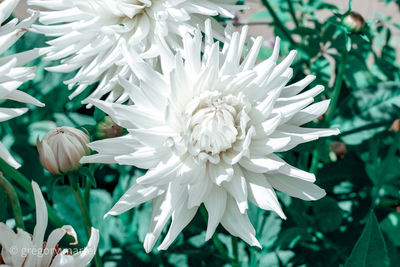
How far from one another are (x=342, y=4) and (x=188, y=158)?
1.06 m

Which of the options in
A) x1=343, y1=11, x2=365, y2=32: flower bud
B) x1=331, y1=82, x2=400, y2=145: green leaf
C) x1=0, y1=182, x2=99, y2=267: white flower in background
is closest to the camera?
x1=0, y1=182, x2=99, y2=267: white flower in background

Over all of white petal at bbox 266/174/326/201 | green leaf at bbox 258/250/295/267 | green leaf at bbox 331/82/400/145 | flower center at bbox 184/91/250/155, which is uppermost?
flower center at bbox 184/91/250/155

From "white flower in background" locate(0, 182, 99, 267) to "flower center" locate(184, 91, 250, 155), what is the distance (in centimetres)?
9

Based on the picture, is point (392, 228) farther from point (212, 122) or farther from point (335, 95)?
point (212, 122)

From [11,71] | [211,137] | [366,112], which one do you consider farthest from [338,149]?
[11,71]

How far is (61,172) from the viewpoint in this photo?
0.34 metres

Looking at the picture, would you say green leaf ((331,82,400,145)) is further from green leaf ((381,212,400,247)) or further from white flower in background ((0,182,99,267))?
white flower in background ((0,182,99,267))

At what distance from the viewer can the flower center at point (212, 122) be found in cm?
32

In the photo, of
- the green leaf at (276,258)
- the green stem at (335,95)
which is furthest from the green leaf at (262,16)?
the green leaf at (276,258)

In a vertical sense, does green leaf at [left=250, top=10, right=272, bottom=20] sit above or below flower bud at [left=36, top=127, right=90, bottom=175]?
below

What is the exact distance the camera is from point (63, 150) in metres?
0.33

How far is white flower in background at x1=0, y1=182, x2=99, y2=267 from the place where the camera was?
10.8 inches

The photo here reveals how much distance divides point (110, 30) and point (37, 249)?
0.17m

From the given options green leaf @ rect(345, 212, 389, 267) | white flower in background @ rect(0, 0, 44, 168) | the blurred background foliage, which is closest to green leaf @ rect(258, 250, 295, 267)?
the blurred background foliage
